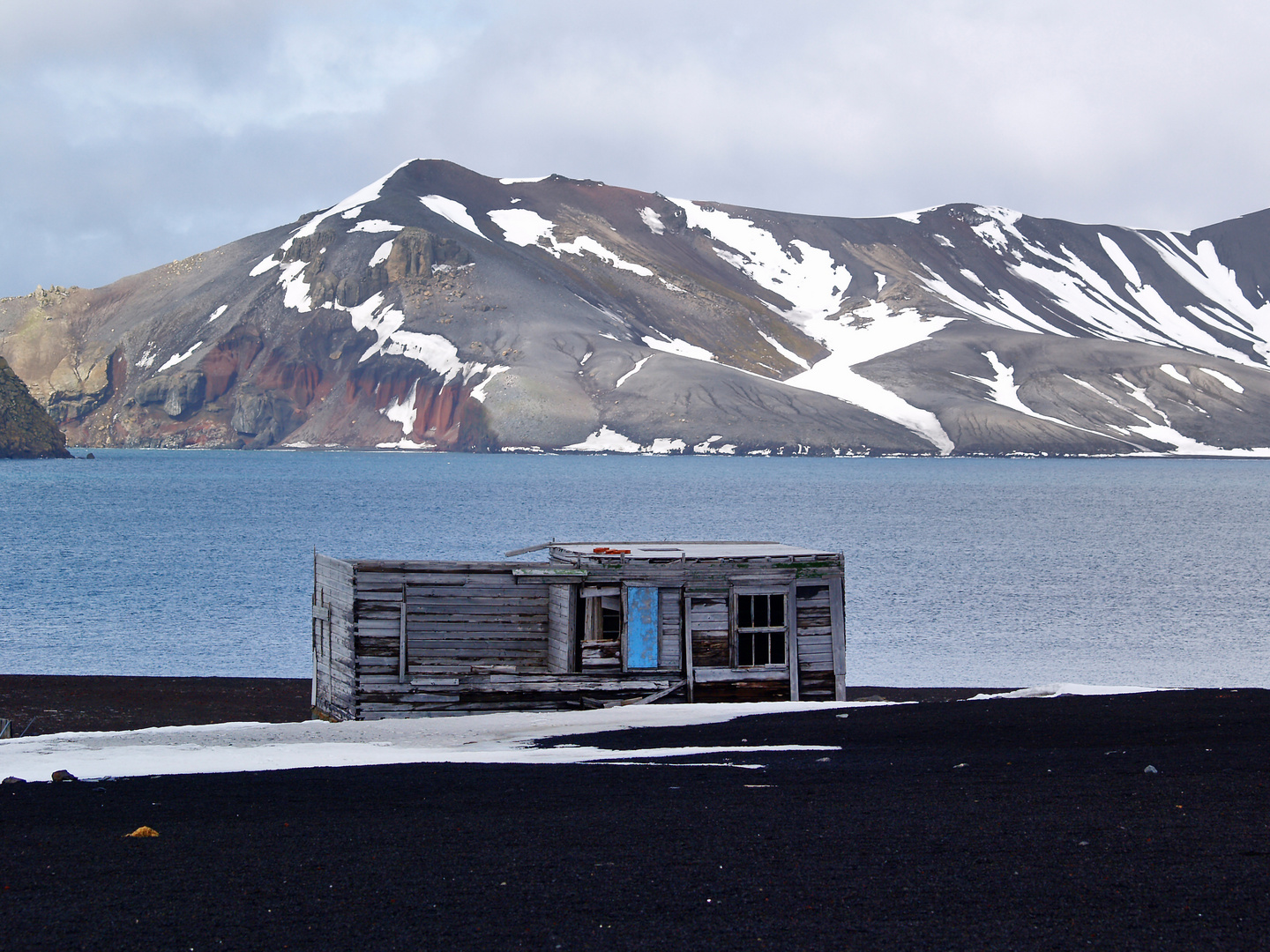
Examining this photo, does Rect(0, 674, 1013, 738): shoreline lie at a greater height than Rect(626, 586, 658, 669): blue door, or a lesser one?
lesser

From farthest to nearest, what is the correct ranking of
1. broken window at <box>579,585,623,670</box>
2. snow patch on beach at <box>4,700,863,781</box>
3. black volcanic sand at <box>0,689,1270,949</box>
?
broken window at <box>579,585,623,670</box> → snow patch on beach at <box>4,700,863,781</box> → black volcanic sand at <box>0,689,1270,949</box>

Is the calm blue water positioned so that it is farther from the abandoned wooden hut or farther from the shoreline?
the abandoned wooden hut

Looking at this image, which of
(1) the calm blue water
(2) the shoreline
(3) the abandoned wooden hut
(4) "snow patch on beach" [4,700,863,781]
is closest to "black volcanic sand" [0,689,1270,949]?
(4) "snow patch on beach" [4,700,863,781]

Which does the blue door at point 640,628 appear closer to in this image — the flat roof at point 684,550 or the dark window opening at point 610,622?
the dark window opening at point 610,622

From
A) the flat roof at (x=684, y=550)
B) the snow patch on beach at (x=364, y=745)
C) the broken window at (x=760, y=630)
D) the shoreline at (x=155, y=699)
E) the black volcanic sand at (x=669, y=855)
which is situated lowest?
the shoreline at (x=155, y=699)

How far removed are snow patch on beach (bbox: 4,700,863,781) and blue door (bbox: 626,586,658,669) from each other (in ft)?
3.82

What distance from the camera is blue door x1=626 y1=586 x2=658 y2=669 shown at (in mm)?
23344

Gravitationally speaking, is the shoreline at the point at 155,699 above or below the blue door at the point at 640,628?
below

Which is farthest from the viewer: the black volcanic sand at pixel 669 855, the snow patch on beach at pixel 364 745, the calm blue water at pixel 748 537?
the calm blue water at pixel 748 537

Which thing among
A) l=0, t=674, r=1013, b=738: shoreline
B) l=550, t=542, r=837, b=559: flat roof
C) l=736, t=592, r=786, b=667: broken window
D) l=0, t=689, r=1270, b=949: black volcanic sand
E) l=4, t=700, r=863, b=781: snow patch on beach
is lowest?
l=0, t=674, r=1013, b=738: shoreline

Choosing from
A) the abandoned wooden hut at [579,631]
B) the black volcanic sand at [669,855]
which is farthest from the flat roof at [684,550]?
the black volcanic sand at [669,855]

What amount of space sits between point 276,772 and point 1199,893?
1085cm

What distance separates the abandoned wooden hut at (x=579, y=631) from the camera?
22.6m

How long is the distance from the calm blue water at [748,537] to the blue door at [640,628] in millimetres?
14572
